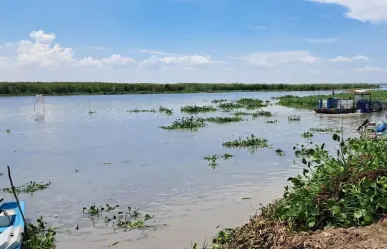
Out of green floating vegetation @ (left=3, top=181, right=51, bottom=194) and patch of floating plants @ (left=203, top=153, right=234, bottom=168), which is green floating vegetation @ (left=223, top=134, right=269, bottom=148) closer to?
patch of floating plants @ (left=203, top=153, right=234, bottom=168)

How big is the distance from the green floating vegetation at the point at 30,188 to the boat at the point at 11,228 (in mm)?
3989

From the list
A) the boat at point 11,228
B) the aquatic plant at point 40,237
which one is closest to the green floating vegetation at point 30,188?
the aquatic plant at point 40,237

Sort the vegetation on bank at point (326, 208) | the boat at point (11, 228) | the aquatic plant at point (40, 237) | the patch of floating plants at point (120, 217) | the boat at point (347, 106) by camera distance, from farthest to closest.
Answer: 1. the boat at point (347, 106)
2. the patch of floating plants at point (120, 217)
3. the aquatic plant at point (40, 237)
4. the boat at point (11, 228)
5. the vegetation on bank at point (326, 208)

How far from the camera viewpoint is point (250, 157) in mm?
17641

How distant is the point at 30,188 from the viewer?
43.6 feet

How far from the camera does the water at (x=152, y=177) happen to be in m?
9.59

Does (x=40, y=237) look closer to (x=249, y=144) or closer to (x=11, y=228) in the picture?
(x=11, y=228)

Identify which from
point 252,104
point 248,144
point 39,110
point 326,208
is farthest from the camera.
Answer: point 252,104

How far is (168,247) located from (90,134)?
798 inches

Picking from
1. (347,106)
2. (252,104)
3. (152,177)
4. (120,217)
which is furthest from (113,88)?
(120,217)

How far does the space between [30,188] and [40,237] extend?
4.91 meters

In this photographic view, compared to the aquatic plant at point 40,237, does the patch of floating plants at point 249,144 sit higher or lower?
higher

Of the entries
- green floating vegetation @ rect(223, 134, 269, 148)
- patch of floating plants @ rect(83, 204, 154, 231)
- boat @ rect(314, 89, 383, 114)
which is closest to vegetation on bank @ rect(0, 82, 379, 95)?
boat @ rect(314, 89, 383, 114)

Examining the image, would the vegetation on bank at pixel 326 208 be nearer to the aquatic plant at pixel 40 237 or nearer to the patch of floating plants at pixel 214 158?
the aquatic plant at pixel 40 237
